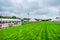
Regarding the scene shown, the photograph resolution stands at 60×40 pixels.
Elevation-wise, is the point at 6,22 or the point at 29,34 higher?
the point at 29,34

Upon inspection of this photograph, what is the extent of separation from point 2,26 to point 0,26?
1.42 metres

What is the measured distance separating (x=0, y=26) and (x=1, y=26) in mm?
666

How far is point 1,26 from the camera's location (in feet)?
122

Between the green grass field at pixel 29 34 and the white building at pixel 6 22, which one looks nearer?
the green grass field at pixel 29 34

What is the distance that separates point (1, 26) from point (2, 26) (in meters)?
0.76

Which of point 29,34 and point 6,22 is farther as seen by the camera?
point 6,22

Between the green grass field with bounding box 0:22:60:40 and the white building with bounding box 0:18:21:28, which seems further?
the white building with bounding box 0:18:21:28

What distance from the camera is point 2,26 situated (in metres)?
38.0

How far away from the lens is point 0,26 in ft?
120
